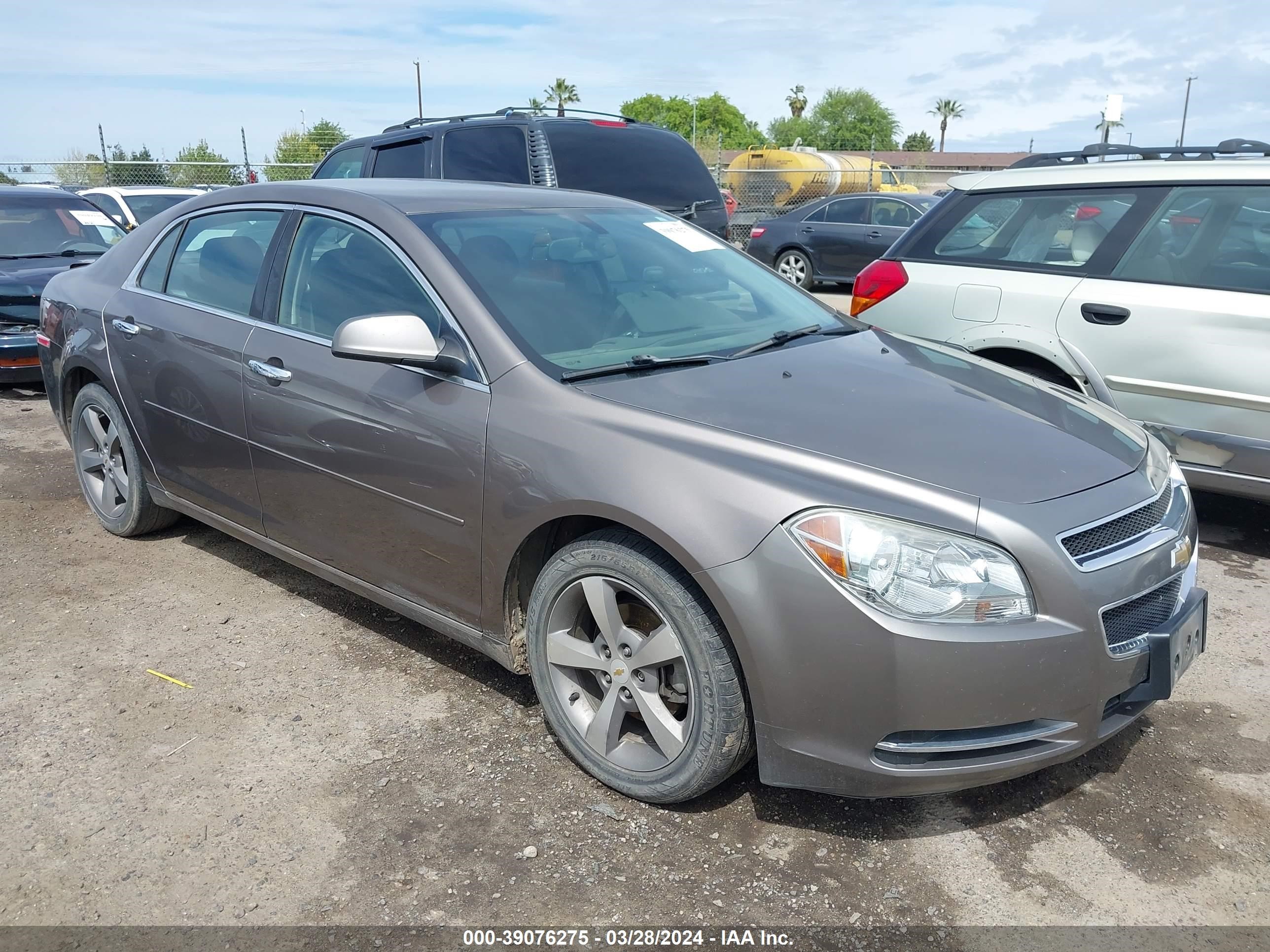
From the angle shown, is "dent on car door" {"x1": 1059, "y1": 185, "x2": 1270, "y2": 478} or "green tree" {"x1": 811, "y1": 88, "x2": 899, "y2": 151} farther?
"green tree" {"x1": 811, "y1": 88, "x2": 899, "y2": 151}

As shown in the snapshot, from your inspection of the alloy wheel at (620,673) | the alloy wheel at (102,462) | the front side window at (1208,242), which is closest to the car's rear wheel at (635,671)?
the alloy wheel at (620,673)

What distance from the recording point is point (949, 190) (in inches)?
220

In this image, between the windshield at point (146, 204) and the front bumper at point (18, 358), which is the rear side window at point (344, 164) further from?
the windshield at point (146, 204)

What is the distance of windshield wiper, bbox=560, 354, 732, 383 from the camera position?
9.95 ft

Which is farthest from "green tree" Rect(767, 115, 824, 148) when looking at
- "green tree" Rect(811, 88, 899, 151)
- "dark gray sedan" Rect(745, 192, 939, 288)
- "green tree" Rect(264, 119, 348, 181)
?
"dark gray sedan" Rect(745, 192, 939, 288)

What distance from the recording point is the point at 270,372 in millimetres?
3635

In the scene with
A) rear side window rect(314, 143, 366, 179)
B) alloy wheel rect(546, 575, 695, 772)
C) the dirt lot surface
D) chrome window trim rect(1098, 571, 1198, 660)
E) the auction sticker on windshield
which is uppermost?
rear side window rect(314, 143, 366, 179)

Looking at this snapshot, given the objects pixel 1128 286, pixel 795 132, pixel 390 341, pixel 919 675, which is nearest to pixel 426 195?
pixel 390 341

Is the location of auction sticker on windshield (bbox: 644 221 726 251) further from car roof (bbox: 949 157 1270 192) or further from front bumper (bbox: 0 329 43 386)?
front bumper (bbox: 0 329 43 386)

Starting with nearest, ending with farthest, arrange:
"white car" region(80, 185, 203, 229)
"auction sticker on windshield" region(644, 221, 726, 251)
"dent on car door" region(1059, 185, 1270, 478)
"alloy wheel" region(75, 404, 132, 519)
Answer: "auction sticker on windshield" region(644, 221, 726, 251) → "dent on car door" region(1059, 185, 1270, 478) → "alloy wheel" region(75, 404, 132, 519) → "white car" region(80, 185, 203, 229)

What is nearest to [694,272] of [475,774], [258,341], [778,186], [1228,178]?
[258,341]

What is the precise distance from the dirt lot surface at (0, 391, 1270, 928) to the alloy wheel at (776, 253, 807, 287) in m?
11.5

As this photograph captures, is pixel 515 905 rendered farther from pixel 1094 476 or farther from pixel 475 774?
pixel 1094 476

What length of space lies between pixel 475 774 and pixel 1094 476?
6.25 feet
